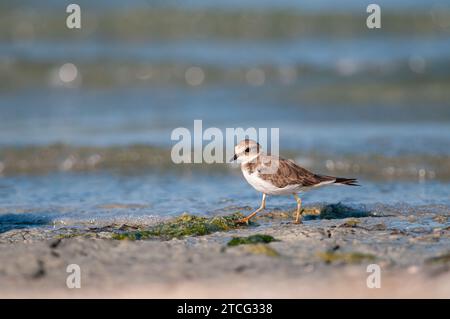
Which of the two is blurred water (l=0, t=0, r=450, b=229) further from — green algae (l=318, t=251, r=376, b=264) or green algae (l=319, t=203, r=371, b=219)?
green algae (l=318, t=251, r=376, b=264)

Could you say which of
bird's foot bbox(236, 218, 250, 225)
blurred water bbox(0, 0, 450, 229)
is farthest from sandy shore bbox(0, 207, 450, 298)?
blurred water bbox(0, 0, 450, 229)

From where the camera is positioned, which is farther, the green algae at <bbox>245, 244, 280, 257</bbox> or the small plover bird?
the small plover bird

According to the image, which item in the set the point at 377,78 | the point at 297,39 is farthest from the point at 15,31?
the point at 377,78

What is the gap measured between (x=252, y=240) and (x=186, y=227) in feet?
3.50

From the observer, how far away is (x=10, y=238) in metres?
6.69

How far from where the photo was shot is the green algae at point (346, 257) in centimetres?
556

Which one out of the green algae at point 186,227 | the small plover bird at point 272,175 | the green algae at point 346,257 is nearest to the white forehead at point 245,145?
the small plover bird at point 272,175

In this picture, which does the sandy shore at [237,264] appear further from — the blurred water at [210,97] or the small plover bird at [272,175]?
the blurred water at [210,97]

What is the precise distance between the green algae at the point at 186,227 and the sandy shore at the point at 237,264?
0.71ft

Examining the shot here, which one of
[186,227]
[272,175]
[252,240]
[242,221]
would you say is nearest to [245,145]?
[272,175]

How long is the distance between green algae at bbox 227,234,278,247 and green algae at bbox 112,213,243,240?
74cm

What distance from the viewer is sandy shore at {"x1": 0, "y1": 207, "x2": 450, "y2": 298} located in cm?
504

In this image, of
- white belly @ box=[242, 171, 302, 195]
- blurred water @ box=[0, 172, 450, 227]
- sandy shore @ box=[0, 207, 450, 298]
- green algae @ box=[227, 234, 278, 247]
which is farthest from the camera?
blurred water @ box=[0, 172, 450, 227]

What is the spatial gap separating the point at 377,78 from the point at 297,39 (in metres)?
4.62
